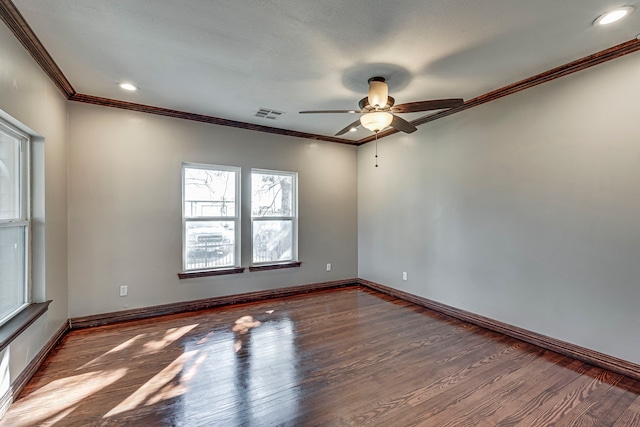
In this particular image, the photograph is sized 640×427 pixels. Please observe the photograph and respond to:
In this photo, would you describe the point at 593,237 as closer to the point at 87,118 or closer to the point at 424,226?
the point at 424,226

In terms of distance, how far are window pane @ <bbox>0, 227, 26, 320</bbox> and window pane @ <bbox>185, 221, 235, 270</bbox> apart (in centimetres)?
171

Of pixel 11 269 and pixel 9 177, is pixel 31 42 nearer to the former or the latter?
pixel 9 177

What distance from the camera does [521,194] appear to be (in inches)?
124

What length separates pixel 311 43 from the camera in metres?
2.40

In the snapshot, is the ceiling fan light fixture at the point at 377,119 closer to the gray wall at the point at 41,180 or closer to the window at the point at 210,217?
the window at the point at 210,217

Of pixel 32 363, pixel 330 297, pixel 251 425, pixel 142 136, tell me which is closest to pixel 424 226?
pixel 330 297

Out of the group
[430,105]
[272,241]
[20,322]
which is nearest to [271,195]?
[272,241]

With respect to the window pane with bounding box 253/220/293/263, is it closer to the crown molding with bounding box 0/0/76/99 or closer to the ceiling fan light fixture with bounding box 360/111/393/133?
the ceiling fan light fixture with bounding box 360/111/393/133

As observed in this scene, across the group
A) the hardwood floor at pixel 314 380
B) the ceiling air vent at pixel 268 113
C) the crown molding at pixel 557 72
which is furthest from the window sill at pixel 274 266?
the crown molding at pixel 557 72

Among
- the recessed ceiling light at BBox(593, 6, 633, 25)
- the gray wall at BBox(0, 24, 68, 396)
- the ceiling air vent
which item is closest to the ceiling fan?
the recessed ceiling light at BBox(593, 6, 633, 25)

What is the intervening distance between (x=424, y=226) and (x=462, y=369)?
2.08 m

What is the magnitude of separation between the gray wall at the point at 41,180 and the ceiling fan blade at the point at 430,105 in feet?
9.60

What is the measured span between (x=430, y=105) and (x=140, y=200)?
3.48 meters

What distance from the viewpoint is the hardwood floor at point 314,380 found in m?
1.94
